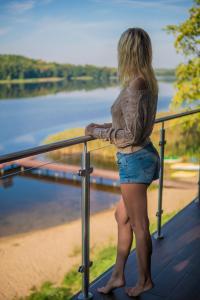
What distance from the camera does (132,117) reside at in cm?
165

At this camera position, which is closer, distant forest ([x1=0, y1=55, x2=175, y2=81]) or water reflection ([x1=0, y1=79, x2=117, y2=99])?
distant forest ([x1=0, y1=55, x2=175, y2=81])

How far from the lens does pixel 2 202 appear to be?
163 centimetres

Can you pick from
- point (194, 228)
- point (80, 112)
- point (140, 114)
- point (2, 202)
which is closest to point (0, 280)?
point (2, 202)

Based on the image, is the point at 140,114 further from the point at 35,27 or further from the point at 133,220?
the point at 35,27

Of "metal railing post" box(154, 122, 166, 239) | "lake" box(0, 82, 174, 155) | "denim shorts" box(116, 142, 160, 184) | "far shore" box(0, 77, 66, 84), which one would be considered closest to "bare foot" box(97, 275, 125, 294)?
"denim shorts" box(116, 142, 160, 184)

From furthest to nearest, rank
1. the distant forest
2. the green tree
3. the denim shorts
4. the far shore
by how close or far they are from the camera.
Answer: the distant forest → the far shore → the green tree → the denim shorts

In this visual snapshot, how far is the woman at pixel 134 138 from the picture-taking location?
165 cm

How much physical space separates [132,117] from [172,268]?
1238 millimetres

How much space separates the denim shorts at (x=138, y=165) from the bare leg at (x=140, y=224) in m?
0.03

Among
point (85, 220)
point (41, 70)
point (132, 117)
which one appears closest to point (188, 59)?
point (85, 220)

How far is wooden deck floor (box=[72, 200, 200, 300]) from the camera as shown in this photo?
214 centimetres

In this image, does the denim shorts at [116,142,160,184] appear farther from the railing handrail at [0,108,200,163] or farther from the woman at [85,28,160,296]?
the railing handrail at [0,108,200,163]

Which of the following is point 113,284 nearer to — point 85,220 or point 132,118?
point 85,220

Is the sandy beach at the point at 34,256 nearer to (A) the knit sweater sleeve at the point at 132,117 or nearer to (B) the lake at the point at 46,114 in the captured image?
(A) the knit sweater sleeve at the point at 132,117
